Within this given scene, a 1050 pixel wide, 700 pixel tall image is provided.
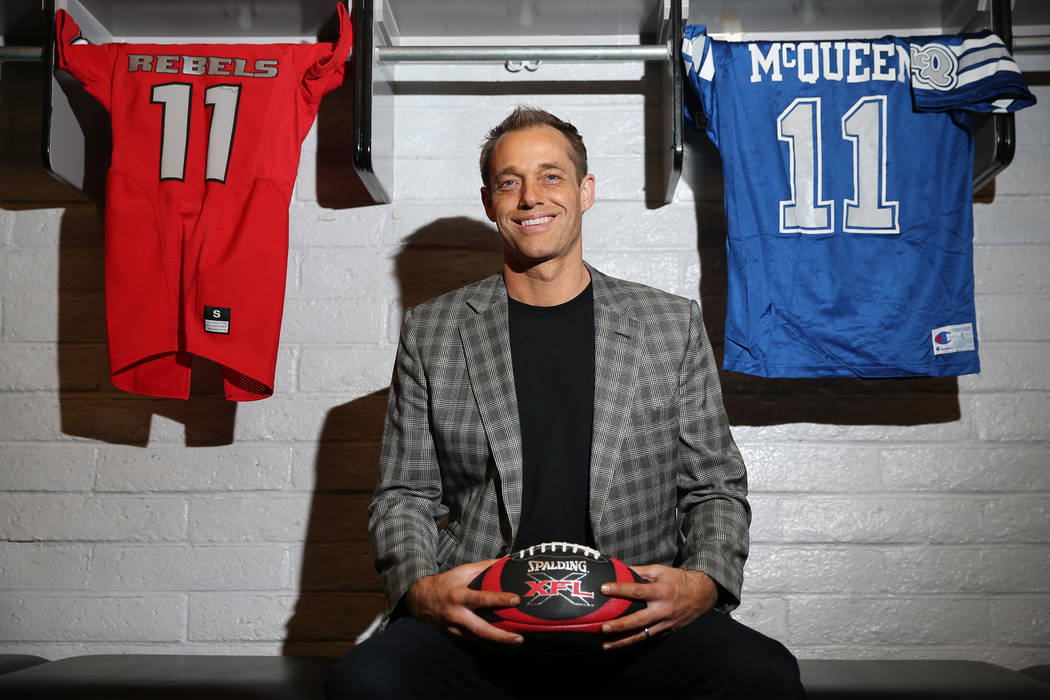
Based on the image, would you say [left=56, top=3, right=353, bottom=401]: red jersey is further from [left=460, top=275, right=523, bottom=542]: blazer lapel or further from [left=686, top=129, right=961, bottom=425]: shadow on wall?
[left=686, top=129, right=961, bottom=425]: shadow on wall

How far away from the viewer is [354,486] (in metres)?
2.00

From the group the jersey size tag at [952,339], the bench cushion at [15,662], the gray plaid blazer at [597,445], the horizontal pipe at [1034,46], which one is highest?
the horizontal pipe at [1034,46]

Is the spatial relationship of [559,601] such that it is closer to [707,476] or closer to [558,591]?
[558,591]

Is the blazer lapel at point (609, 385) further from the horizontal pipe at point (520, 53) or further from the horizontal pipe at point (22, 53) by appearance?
the horizontal pipe at point (22, 53)

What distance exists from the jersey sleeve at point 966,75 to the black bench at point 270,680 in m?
1.23

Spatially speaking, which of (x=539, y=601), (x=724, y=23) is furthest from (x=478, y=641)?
(x=724, y=23)

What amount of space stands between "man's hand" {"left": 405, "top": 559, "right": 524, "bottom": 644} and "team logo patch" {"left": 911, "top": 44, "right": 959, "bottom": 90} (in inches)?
58.5

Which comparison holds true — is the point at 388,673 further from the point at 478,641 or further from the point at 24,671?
the point at 24,671

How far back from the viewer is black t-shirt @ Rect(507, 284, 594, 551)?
1436 mm

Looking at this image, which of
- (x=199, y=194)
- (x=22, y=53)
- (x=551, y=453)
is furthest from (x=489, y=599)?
(x=22, y=53)

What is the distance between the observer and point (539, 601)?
113 centimetres

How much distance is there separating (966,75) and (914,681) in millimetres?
1333

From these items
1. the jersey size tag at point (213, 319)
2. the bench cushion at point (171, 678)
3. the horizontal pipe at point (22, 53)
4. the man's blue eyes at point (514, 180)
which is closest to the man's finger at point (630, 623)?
the bench cushion at point (171, 678)

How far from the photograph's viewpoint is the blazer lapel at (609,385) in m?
1.41
